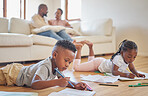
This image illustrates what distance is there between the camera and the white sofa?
239 cm

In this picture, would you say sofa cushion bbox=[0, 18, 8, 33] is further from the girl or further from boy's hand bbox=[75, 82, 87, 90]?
boy's hand bbox=[75, 82, 87, 90]

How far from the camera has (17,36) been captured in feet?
7.99

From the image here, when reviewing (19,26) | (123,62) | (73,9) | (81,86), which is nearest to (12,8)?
(73,9)

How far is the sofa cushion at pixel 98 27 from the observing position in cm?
399

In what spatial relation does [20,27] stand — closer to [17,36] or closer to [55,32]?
[55,32]

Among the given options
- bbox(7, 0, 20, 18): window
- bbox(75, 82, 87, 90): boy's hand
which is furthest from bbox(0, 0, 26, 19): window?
bbox(75, 82, 87, 90): boy's hand

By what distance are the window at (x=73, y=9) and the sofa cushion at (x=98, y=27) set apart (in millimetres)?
1425

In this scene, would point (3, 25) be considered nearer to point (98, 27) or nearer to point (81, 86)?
point (98, 27)

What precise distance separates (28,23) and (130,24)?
90.5 inches

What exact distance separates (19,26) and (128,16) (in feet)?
8.07

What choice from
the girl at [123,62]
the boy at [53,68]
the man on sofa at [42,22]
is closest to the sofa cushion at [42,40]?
the man on sofa at [42,22]

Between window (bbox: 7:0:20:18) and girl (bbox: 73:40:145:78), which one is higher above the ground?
window (bbox: 7:0:20:18)

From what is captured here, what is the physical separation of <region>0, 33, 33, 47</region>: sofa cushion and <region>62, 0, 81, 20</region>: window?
322cm

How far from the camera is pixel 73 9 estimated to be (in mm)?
5734
